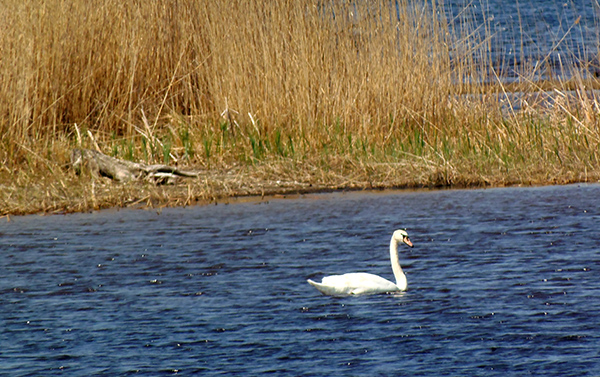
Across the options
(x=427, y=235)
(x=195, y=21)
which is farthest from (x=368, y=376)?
(x=195, y=21)

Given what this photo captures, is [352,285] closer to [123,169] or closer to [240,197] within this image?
[240,197]

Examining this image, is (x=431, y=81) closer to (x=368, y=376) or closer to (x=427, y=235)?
(x=427, y=235)

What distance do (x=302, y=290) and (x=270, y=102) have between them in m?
5.74

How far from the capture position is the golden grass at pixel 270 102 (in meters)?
11.6

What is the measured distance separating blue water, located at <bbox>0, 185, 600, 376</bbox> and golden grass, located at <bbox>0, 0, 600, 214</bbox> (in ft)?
3.56

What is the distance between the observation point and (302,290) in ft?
22.8

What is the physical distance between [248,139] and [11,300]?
19.3ft

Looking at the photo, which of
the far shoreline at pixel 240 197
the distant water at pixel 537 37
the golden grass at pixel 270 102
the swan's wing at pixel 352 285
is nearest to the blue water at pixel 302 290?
the swan's wing at pixel 352 285

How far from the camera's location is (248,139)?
1241 centimetres

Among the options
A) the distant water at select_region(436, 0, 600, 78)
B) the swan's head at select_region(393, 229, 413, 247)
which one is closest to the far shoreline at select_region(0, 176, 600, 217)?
the distant water at select_region(436, 0, 600, 78)

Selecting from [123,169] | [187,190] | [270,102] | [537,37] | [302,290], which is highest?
[537,37]

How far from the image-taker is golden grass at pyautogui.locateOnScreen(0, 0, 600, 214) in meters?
Result: 11.6

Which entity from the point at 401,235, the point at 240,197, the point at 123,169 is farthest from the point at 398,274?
the point at 123,169

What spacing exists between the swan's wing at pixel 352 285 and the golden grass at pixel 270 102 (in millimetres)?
4283
